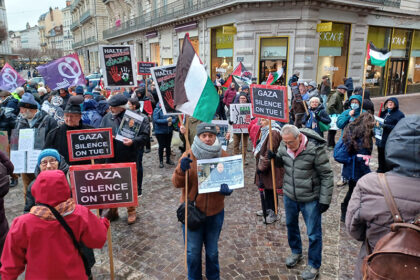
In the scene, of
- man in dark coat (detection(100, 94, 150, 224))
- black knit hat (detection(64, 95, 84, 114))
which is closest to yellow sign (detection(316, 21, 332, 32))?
man in dark coat (detection(100, 94, 150, 224))

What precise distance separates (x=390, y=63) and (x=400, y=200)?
75.9ft

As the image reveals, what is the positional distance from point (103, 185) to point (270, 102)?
3.06 meters

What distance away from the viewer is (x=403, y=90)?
2308 centimetres

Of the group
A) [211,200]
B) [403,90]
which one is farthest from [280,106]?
[403,90]

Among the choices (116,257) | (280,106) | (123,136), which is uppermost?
(280,106)

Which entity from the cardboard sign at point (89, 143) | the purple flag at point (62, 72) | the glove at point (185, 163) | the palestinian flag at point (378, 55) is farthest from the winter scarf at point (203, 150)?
the palestinian flag at point (378, 55)

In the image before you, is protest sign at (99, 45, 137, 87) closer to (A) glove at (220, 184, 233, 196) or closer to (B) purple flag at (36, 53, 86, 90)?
(B) purple flag at (36, 53, 86, 90)

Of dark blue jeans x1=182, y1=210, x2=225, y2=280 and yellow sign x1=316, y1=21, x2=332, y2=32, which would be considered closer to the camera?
dark blue jeans x1=182, y1=210, x2=225, y2=280

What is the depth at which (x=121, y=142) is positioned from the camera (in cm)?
526

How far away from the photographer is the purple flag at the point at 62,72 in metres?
6.62

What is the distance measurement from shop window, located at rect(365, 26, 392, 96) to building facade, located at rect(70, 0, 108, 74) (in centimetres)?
3858

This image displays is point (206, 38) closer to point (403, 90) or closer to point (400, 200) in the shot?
point (403, 90)

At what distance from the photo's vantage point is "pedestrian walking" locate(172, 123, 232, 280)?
10.8ft

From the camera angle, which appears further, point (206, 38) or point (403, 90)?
point (403, 90)
